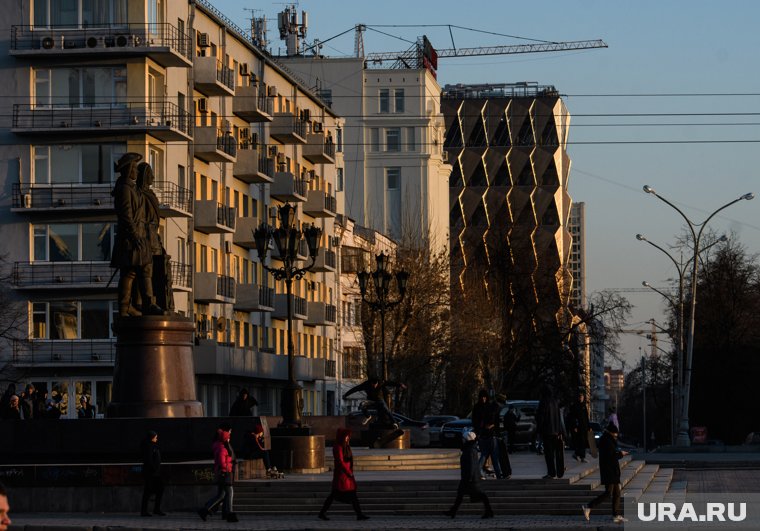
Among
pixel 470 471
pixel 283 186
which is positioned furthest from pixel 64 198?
pixel 470 471

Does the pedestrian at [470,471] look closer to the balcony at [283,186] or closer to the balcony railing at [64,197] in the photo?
the balcony railing at [64,197]

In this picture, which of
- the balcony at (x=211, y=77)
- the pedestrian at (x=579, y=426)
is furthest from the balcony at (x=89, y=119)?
the pedestrian at (x=579, y=426)

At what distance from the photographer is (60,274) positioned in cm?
5709

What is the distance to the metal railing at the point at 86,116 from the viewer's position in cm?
5731

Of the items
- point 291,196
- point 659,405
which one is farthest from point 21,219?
point 659,405

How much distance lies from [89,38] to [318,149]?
89.8 ft

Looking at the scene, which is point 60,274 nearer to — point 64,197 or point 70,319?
point 70,319

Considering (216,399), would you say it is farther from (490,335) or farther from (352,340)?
(352,340)

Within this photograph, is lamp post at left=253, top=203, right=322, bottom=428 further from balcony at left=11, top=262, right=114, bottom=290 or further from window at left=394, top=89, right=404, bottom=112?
window at left=394, top=89, right=404, bottom=112

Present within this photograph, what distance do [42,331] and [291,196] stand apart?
22.4 m

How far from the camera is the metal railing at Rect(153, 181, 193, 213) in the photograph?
5904 cm

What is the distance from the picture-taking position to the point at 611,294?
248ft

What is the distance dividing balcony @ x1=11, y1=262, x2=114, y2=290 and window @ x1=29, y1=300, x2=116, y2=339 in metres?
0.99

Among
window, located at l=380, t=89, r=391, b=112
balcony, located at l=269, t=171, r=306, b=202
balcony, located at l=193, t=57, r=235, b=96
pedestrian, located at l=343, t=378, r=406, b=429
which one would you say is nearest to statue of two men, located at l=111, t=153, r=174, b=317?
pedestrian, located at l=343, t=378, r=406, b=429
